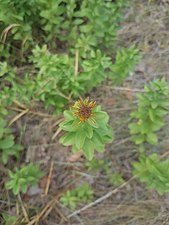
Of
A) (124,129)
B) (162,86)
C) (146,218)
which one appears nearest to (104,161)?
(124,129)

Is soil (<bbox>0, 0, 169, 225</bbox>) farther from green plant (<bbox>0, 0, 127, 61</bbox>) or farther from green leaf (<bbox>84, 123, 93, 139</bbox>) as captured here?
green leaf (<bbox>84, 123, 93, 139</bbox>)

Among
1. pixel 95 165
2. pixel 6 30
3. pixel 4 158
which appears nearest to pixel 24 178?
pixel 4 158

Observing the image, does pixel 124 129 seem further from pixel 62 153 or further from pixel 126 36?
pixel 126 36

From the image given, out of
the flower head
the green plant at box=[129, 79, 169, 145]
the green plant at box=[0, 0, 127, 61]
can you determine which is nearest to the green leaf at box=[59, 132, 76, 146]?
the flower head

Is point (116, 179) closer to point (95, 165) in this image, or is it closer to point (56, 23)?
point (95, 165)

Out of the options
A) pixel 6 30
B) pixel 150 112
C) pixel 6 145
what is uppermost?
pixel 6 30

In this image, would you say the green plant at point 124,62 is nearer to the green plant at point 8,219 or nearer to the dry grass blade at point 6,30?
the dry grass blade at point 6,30
